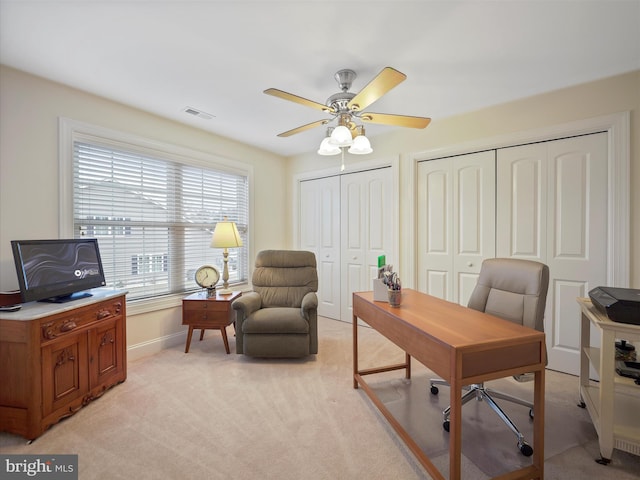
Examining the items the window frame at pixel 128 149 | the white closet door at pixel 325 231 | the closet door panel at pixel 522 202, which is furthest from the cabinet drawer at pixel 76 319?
the closet door panel at pixel 522 202

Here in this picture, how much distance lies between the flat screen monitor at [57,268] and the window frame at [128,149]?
12.3 inches

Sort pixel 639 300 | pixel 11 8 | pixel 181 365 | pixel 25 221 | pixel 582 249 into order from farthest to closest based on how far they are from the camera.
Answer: pixel 181 365, pixel 582 249, pixel 25 221, pixel 11 8, pixel 639 300

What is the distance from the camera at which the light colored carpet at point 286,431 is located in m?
1.54

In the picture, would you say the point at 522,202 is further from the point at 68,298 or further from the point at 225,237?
the point at 68,298

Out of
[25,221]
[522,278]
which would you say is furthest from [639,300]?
[25,221]

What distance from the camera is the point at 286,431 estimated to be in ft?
6.01

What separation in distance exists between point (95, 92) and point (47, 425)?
8.52ft

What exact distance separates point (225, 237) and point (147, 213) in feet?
2.76

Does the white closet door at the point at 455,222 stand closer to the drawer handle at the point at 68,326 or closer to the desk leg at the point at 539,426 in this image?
the desk leg at the point at 539,426

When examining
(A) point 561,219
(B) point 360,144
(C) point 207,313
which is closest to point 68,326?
(C) point 207,313

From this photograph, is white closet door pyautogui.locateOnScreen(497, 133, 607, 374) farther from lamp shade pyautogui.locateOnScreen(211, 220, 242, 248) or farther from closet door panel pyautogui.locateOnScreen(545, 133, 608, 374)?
lamp shade pyautogui.locateOnScreen(211, 220, 242, 248)

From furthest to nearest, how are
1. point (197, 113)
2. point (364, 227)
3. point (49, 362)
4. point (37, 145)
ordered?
1. point (364, 227)
2. point (197, 113)
3. point (37, 145)
4. point (49, 362)

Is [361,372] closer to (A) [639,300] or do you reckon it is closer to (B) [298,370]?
(B) [298,370]

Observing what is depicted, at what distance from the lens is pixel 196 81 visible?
94.1 inches
